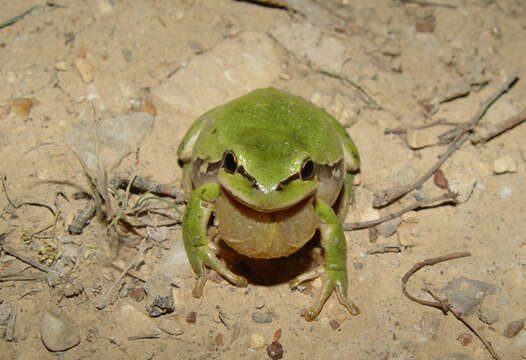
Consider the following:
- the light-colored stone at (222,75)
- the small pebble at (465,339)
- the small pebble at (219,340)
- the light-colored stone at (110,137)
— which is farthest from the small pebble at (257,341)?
the light-colored stone at (222,75)

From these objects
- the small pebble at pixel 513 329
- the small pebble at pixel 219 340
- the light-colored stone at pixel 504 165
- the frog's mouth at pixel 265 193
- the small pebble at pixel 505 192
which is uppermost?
the frog's mouth at pixel 265 193

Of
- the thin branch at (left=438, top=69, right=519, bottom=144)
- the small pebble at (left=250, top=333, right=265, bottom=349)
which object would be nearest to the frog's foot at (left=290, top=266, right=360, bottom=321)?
the small pebble at (left=250, top=333, right=265, bottom=349)

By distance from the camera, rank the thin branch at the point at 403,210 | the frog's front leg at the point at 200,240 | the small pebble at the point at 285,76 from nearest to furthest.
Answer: the frog's front leg at the point at 200,240 < the thin branch at the point at 403,210 < the small pebble at the point at 285,76

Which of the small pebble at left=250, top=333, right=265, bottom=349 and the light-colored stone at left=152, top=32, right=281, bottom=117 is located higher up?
the light-colored stone at left=152, top=32, right=281, bottom=117

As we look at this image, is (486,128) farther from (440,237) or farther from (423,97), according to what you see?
(440,237)

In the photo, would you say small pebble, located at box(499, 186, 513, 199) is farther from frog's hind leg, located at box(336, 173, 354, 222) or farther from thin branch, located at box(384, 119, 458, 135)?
frog's hind leg, located at box(336, 173, 354, 222)

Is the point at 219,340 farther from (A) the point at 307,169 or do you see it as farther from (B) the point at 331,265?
(A) the point at 307,169

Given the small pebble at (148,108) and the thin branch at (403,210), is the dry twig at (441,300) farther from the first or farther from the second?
the small pebble at (148,108)
